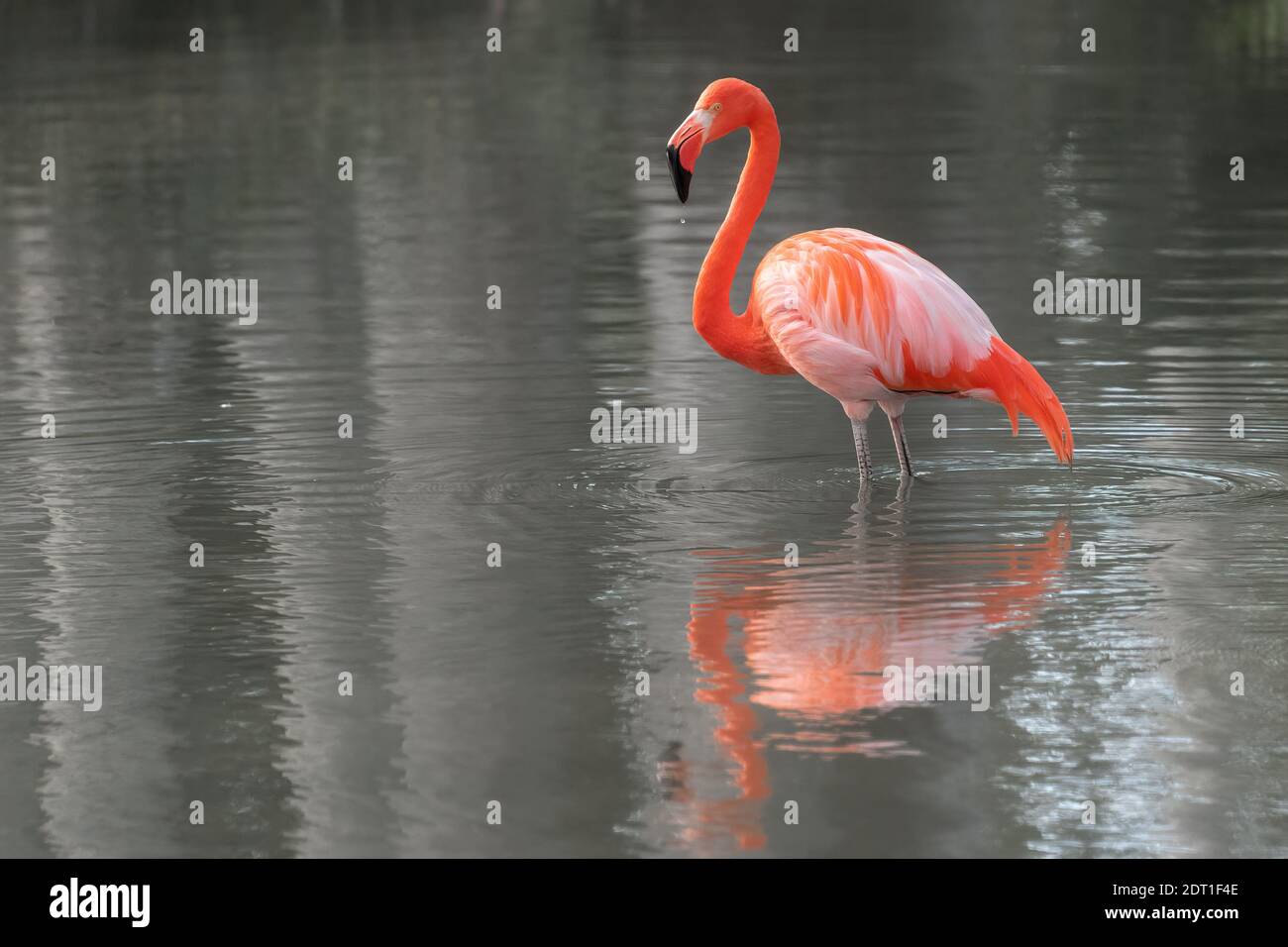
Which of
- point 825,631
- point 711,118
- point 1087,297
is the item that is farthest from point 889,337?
point 1087,297

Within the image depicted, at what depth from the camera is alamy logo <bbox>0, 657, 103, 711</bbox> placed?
6574mm

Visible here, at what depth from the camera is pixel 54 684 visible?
6.69 metres

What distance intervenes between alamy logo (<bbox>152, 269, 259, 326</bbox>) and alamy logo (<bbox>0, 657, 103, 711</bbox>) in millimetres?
6489

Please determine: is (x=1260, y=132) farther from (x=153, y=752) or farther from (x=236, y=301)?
(x=153, y=752)

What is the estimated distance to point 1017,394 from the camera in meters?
8.77

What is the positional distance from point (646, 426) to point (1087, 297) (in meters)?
4.53

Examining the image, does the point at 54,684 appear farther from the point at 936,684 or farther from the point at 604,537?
the point at 936,684

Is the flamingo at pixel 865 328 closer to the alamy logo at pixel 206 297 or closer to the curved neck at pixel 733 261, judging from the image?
the curved neck at pixel 733 261

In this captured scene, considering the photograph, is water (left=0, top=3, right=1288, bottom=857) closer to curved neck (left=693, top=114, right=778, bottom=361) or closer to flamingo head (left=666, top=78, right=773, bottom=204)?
curved neck (left=693, top=114, right=778, bottom=361)

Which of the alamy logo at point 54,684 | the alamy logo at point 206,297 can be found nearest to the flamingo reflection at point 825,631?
the alamy logo at point 54,684

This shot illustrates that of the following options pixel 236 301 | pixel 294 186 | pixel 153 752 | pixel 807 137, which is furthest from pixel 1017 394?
pixel 807 137
